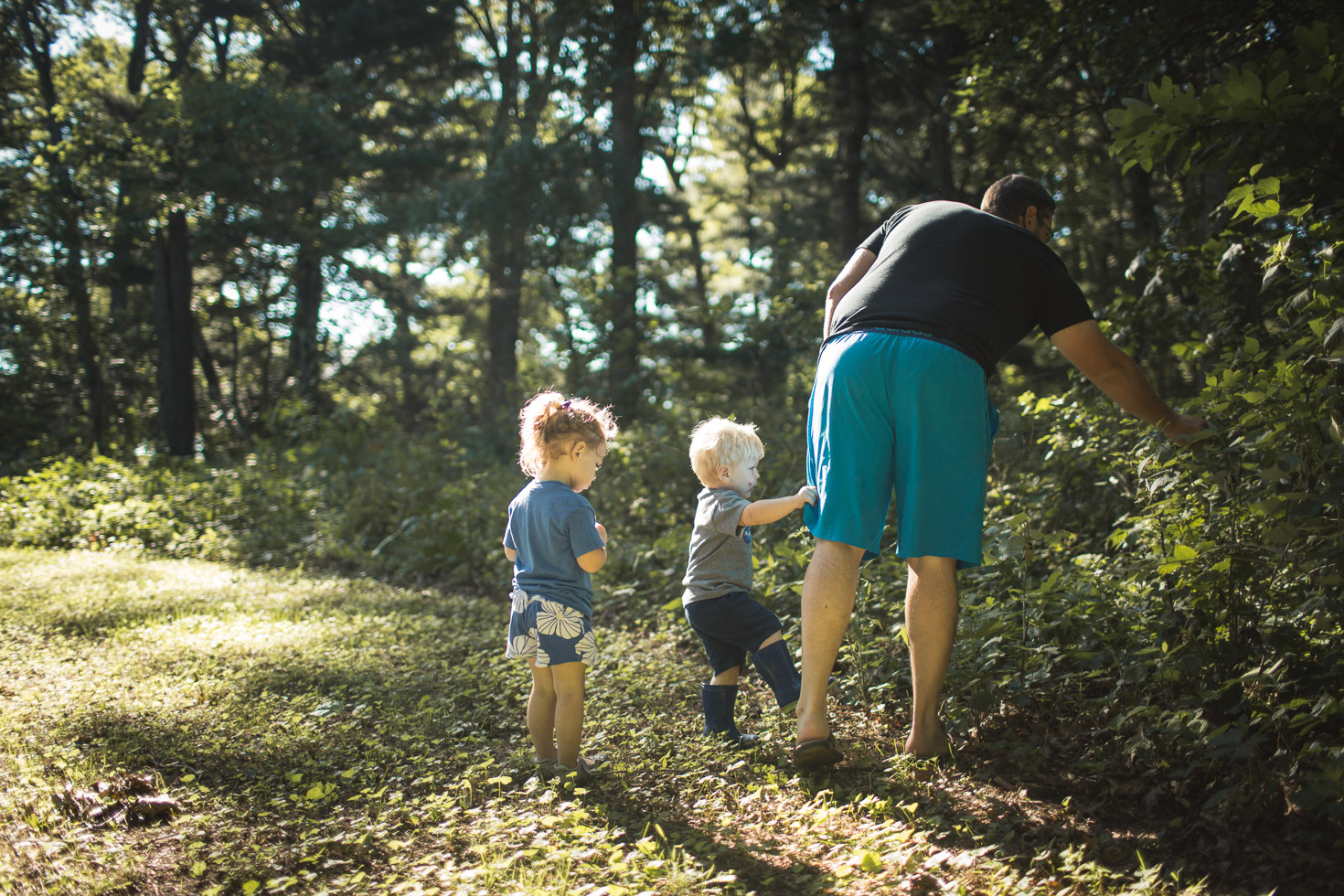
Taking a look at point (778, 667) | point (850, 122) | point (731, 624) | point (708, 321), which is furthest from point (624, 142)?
point (778, 667)

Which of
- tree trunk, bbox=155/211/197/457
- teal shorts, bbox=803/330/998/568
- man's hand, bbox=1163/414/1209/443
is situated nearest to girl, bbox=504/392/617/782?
teal shorts, bbox=803/330/998/568

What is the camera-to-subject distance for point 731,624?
3.25 m

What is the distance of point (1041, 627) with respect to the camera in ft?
10.0

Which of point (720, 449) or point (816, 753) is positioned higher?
point (720, 449)

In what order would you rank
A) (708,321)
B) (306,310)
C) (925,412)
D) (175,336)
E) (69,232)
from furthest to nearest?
(306,310) < (69,232) < (175,336) < (708,321) < (925,412)

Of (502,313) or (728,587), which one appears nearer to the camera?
(728,587)

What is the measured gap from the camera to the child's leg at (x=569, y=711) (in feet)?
9.70

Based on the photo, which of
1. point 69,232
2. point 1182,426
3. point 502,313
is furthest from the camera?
point 502,313

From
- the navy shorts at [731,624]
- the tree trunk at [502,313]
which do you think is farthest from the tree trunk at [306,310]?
the navy shorts at [731,624]

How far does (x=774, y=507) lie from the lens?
297cm

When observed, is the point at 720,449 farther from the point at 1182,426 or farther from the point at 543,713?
the point at 1182,426

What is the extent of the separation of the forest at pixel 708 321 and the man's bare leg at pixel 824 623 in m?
0.25

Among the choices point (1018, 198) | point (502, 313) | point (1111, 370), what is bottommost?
point (1111, 370)

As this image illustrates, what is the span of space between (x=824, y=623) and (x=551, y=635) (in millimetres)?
930
